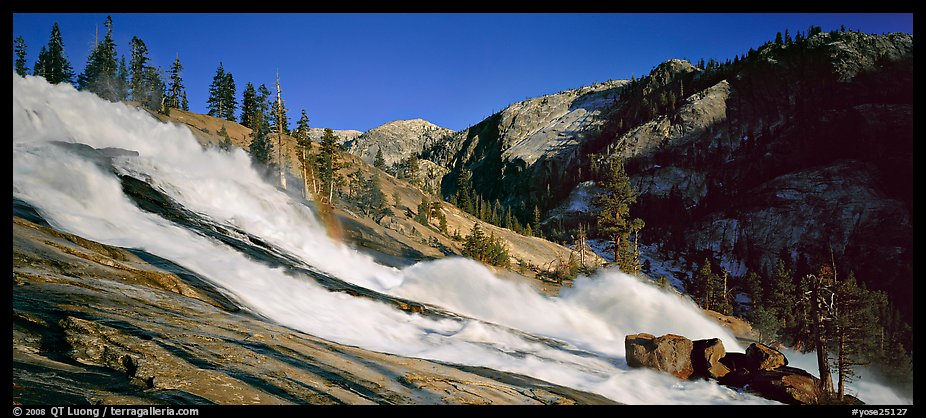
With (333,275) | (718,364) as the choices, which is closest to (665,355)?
(718,364)

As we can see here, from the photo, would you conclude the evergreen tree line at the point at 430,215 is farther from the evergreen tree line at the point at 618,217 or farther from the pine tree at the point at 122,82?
the pine tree at the point at 122,82

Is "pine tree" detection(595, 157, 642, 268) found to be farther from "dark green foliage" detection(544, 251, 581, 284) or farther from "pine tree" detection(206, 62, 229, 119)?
"pine tree" detection(206, 62, 229, 119)

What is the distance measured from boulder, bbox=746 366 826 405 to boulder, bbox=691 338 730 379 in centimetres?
100

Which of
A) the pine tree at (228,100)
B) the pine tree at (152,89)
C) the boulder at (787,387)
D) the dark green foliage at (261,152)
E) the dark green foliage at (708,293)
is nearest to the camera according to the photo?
the boulder at (787,387)

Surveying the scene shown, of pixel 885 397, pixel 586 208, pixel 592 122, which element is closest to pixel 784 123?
pixel 586 208

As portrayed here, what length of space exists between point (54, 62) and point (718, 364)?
9912 cm

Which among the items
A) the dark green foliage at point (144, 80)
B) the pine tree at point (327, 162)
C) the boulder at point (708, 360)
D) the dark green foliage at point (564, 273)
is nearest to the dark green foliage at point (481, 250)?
the dark green foliage at point (564, 273)

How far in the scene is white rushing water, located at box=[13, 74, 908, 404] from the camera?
1409cm

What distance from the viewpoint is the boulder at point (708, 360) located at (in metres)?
15.8

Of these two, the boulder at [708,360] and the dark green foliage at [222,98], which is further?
the dark green foliage at [222,98]

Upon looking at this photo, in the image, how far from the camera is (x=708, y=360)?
624 inches

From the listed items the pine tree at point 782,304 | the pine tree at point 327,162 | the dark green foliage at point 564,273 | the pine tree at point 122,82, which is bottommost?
the pine tree at point 782,304

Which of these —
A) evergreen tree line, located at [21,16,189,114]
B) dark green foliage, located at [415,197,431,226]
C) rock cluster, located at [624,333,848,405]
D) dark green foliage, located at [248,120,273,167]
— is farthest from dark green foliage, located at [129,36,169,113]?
rock cluster, located at [624,333,848,405]
